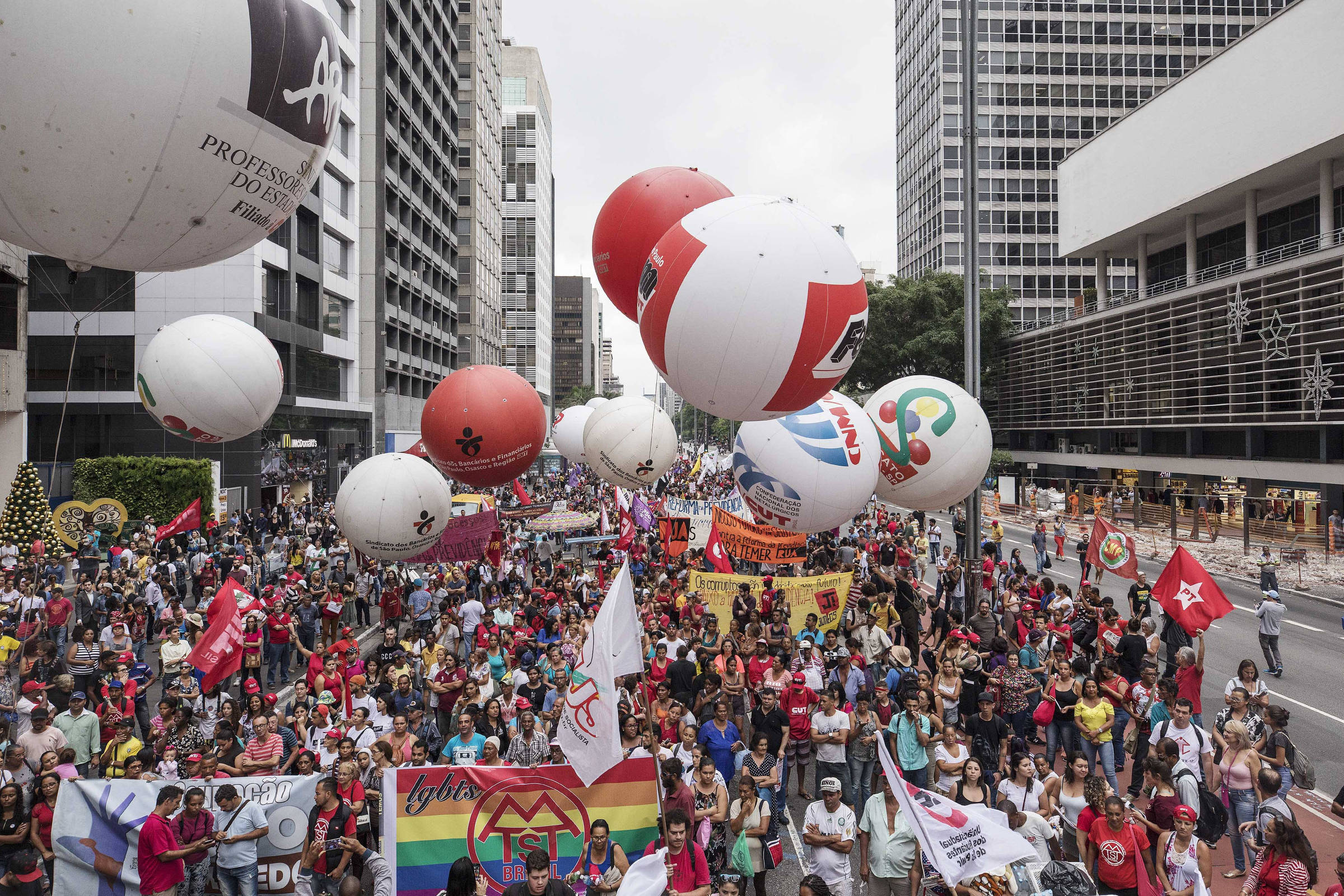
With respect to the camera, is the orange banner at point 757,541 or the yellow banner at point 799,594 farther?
the orange banner at point 757,541

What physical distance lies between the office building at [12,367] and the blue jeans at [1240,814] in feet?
114

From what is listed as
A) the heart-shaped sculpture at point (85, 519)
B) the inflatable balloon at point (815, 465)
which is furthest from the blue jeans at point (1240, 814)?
the heart-shaped sculpture at point (85, 519)

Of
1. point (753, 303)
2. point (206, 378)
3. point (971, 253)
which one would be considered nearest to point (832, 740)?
point (753, 303)

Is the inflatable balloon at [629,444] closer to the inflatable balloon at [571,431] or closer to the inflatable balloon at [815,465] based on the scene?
the inflatable balloon at [815,465]

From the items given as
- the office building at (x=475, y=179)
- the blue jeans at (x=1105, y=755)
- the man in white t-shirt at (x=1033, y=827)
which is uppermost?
the office building at (x=475, y=179)

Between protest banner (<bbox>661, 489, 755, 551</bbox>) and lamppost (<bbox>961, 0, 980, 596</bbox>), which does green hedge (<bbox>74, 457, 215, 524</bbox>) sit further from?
lamppost (<bbox>961, 0, 980, 596</bbox>)

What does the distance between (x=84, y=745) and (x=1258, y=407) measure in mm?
43090

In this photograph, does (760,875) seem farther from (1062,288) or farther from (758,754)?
(1062,288)

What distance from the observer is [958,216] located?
2891 inches

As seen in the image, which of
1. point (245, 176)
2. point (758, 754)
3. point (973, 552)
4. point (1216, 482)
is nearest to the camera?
point (245, 176)

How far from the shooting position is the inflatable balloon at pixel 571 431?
89.8ft

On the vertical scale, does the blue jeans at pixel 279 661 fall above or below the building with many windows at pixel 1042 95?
below

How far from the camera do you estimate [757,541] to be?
53.3 ft

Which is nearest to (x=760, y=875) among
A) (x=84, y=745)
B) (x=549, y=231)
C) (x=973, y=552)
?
(x=84, y=745)
